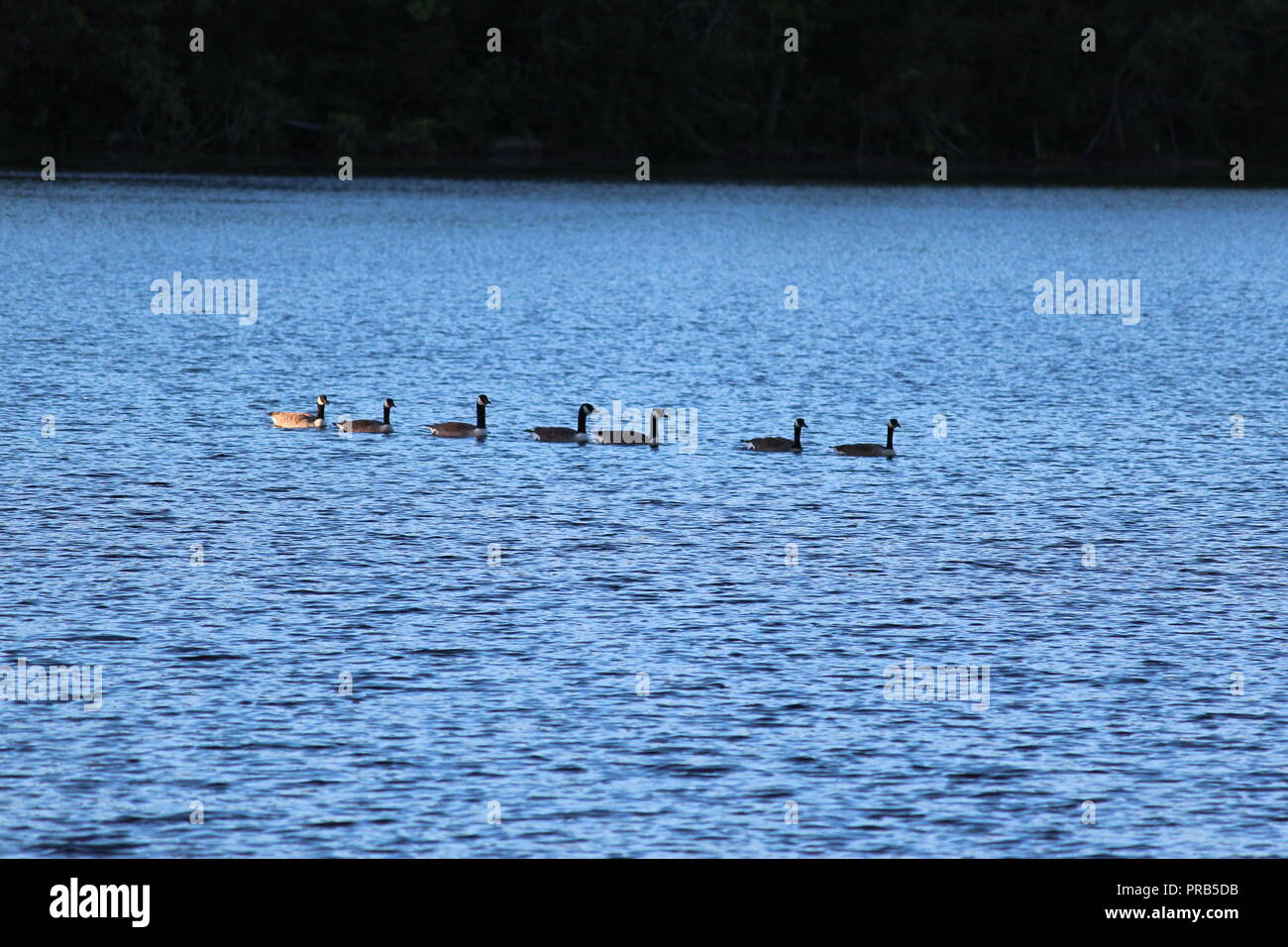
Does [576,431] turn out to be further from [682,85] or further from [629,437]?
[682,85]

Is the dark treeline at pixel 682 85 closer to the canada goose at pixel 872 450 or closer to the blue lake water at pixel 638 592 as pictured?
the blue lake water at pixel 638 592

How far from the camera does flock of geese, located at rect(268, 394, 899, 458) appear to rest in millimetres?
38344

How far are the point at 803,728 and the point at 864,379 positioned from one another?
31097mm

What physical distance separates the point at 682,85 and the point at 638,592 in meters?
145

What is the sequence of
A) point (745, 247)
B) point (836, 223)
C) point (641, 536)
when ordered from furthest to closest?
point (836, 223)
point (745, 247)
point (641, 536)

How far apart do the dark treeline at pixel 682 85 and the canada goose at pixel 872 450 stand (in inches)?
4655

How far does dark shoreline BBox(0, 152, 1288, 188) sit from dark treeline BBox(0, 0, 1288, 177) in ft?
2.87

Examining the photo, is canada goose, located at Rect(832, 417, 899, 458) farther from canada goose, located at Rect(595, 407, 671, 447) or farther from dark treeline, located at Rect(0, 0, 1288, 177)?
dark treeline, located at Rect(0, 0, 1288, 177)

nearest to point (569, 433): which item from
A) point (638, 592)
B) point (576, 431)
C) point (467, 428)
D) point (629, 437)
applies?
point (576, 431)

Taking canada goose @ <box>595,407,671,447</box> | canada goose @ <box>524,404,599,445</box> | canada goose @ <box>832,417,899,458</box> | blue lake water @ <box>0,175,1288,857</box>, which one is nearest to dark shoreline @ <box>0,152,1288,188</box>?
blue lake water @ <box>0,175,1288,857</box>

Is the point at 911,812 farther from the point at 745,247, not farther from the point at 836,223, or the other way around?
the point at 836,223

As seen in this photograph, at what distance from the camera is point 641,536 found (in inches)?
1177
